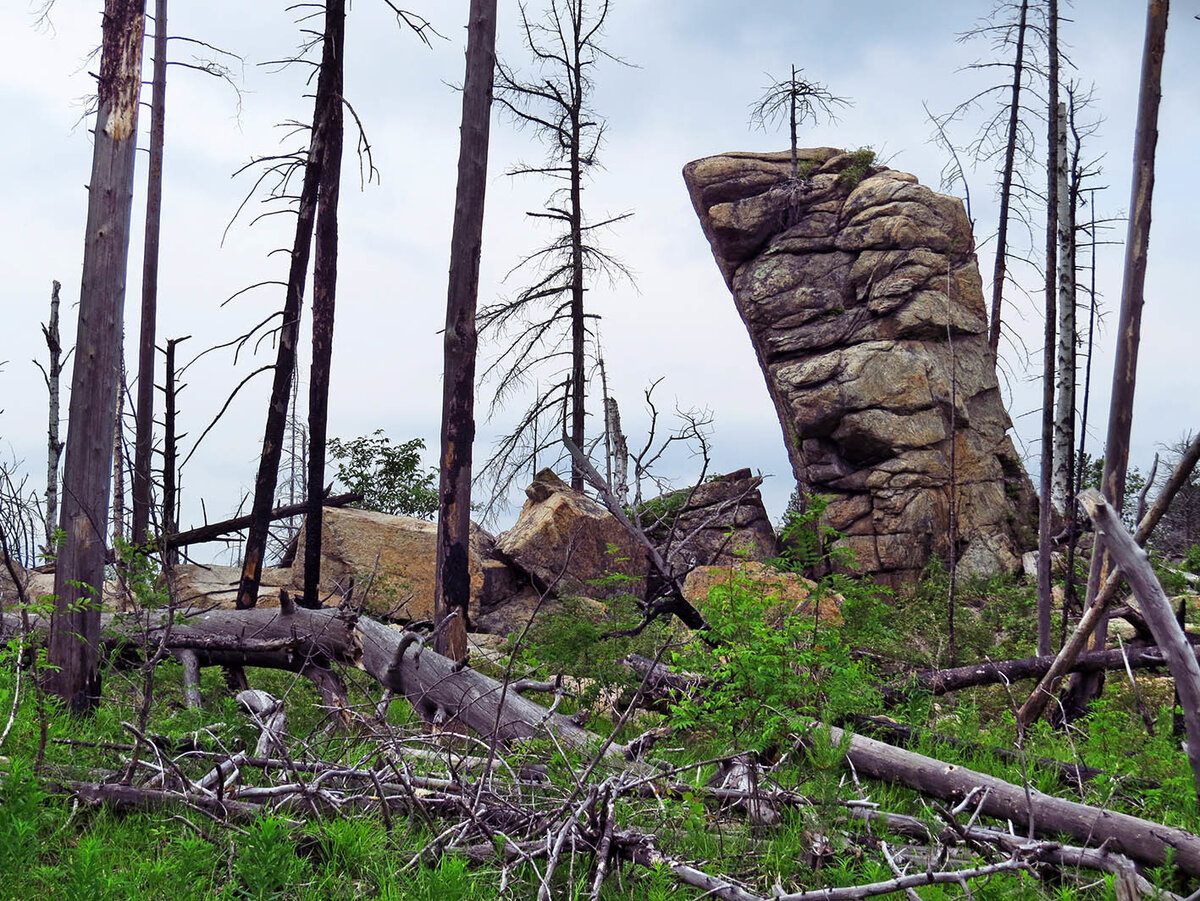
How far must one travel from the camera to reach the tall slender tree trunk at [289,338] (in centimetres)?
1201

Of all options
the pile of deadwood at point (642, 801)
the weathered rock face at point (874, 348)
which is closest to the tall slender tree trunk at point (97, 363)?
the pile of deadwood at point (642, 801)

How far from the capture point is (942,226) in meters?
21.7

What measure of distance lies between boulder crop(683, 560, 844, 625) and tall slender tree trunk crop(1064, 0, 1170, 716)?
2.75 m

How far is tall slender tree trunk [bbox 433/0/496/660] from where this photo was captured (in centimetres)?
1002

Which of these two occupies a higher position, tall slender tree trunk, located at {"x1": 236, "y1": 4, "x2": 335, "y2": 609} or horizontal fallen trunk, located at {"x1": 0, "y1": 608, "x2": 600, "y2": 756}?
tall slender tree trunk, located at {"x1": 236, "y1": 4, "x2": 335, "y2": 609}

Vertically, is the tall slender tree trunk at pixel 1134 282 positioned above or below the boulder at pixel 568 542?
above

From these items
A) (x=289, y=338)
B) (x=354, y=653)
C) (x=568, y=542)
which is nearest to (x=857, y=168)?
(x=568, y=542)

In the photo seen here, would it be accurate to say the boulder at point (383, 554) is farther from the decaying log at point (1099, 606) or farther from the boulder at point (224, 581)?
the decaying log at point (1099, 606)

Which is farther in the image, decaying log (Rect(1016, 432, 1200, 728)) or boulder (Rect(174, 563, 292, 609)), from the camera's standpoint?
boulder (Rect(174, 563, 292, 609))

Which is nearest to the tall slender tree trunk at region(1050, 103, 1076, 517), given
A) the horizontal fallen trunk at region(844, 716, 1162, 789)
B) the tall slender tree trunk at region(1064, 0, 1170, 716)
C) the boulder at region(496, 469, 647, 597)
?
the tall slender tree trunk at region(1064, 0, 1170, 716)

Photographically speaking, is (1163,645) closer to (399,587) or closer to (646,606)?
(646,606)

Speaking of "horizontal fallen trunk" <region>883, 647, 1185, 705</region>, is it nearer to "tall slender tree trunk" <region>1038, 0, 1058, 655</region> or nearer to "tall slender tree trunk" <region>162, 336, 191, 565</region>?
"tall slender tree trunk" <region>1038, 0, 1058, 655</region>

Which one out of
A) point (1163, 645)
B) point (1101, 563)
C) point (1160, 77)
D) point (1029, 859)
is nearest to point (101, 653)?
point (1029, 859)

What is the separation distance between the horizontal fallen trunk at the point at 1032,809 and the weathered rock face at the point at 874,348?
567 inches
